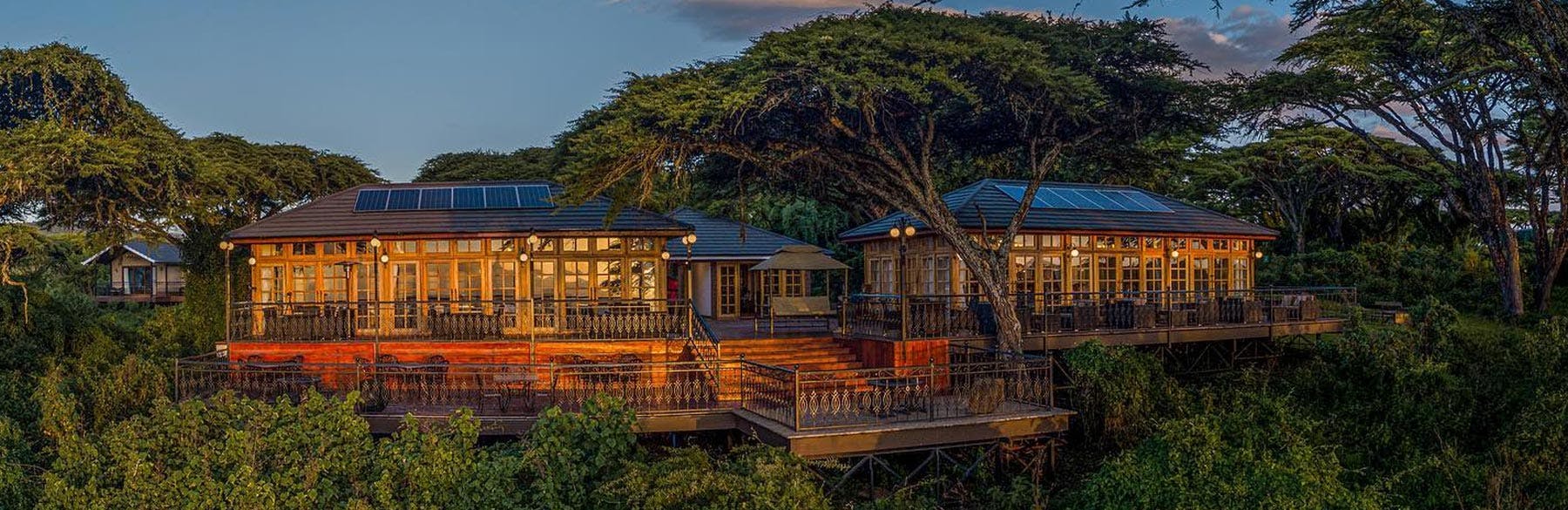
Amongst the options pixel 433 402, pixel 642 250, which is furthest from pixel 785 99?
pixel 433 402

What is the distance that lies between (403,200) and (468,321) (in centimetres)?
463

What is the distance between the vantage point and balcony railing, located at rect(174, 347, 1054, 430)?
13.1m

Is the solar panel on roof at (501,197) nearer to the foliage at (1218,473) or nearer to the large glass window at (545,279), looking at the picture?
the large glass window at (545,279)

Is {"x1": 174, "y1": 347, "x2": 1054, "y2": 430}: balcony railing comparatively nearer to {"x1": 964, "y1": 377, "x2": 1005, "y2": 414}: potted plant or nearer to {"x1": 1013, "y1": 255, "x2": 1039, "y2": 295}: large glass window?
{"x1": 964, "y1": 377, "x2": 1005, "y2": 414}: potted plant

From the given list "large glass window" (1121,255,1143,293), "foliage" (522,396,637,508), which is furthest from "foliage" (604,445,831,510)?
"large glass window" (1121,255,1143,293)

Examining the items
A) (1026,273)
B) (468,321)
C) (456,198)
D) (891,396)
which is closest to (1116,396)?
(891,396)

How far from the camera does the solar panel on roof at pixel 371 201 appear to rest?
21.1 metres

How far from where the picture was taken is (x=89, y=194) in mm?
23656

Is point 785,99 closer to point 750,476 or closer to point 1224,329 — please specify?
point 750,476

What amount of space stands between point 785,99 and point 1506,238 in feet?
59.8

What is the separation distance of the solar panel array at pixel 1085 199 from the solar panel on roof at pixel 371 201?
1314cm

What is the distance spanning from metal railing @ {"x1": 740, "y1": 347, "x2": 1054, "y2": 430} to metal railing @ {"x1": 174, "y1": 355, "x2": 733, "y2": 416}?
2.61 ft

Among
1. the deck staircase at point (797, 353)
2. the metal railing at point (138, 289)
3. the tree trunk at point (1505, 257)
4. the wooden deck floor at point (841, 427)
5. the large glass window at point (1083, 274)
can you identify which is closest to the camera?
the wooden deck floor at point (841, 427)

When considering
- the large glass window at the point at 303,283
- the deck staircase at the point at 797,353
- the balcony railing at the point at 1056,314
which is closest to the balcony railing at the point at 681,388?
the deck staircase at the point at 797,353
